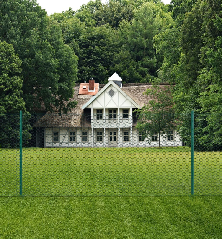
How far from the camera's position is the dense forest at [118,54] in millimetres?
27234

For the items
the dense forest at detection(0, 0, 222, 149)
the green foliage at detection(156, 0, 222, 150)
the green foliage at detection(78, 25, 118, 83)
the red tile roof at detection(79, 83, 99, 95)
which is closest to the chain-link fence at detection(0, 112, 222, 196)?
the dense forest at detection(0, 0, 222, 149)

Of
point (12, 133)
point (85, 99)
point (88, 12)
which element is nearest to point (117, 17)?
point (88, 12)

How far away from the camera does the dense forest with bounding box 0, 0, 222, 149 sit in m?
27.2

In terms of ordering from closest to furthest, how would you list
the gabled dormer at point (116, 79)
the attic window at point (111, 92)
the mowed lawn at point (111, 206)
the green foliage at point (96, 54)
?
the mowed lawn at point (111, 206), the attic window at point (111, 92), the gabled dormer at point (116, 79), the green foliage at point (96, 54)

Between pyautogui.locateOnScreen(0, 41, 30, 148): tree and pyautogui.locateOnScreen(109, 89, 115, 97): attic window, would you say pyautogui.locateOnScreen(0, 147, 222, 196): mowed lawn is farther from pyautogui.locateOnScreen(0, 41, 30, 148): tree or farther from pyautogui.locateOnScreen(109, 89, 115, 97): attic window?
pyautogui.locateOnScreen(109, 89, 115, 97): attic window

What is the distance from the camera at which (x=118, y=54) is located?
6081cm

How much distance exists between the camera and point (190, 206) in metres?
10.5

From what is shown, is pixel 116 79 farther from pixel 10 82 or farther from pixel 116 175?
pixel 116 175

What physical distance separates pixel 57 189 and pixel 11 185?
61.8 inches

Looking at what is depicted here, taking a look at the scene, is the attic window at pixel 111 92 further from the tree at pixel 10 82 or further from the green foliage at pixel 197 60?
the tree at pixel 10 82

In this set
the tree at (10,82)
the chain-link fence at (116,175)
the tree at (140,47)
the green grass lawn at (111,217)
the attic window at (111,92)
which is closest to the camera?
the green grass lawn at (111,217)

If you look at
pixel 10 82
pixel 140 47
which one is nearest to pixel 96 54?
pixel 140 47

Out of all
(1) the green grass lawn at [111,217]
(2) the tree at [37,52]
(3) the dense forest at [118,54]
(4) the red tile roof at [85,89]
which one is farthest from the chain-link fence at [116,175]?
(4) the red tile roof at [85,89]

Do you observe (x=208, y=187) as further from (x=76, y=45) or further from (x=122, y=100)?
(x=76, y=45)
